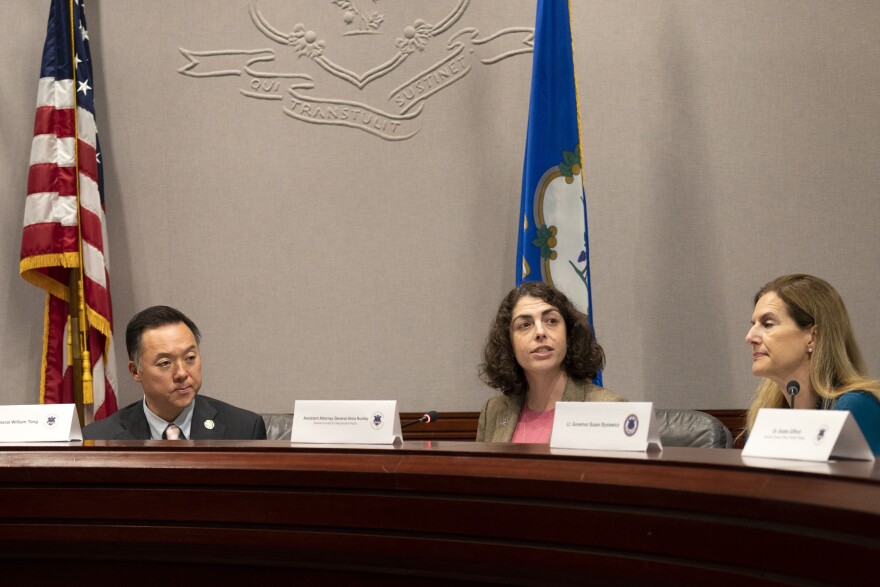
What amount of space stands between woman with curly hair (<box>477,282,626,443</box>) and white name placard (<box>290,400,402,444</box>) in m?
1.10

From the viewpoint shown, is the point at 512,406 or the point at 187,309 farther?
the point at 187,309

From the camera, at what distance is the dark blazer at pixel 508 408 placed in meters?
2.81

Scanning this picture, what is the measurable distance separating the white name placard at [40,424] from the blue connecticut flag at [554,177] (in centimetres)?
201

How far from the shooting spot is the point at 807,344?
8.20ft

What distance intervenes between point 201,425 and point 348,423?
4.03 ft

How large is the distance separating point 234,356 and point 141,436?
144 cm

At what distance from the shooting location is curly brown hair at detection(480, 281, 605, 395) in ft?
9.56

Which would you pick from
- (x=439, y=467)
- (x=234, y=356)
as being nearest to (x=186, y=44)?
(x=234, y=356)

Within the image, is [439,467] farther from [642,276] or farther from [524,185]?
[642,276]

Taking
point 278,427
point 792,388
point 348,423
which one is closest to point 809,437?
point 348,423

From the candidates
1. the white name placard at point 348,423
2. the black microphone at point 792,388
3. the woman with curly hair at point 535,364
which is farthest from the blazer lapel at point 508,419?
the white name placard at point 348,423

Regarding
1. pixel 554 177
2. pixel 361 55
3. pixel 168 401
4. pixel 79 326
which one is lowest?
pixel 168 401

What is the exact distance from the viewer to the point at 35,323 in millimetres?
4352

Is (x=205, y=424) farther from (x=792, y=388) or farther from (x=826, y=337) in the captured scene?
(x=826, y=337)
